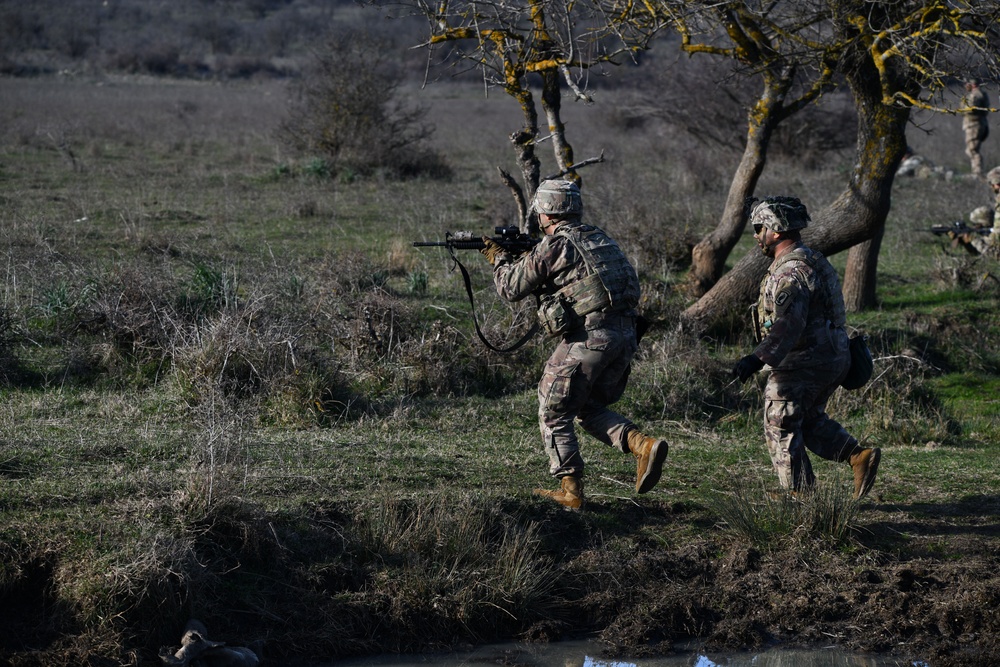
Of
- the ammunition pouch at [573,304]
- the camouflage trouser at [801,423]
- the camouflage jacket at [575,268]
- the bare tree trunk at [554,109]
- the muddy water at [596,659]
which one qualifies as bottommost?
the muddy water at [596,659]

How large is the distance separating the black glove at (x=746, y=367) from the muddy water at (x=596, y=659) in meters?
1.37

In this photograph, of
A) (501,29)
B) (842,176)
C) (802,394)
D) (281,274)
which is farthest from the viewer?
(842,176)

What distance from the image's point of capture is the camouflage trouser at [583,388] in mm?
6020

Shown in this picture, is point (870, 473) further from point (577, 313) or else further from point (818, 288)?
point (577, 313)

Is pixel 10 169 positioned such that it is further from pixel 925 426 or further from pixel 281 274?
pixel 925 426

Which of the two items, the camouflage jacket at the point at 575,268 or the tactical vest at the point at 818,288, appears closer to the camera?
the camouflage jacket at the point at 575,268

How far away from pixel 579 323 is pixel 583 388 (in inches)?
13.6

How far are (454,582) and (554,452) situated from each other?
0.95m

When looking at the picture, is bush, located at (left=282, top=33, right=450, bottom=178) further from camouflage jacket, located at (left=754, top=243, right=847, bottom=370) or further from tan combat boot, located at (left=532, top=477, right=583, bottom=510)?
camouflage jacket, located at (left=754, top=243, right=847, bottom=370)

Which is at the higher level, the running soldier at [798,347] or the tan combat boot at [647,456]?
the running soldier at [798,347]

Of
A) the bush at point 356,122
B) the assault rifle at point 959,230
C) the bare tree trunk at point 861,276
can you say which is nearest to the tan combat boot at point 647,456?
the bare tree trunk at point 861,276

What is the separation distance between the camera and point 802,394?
6.20 metres

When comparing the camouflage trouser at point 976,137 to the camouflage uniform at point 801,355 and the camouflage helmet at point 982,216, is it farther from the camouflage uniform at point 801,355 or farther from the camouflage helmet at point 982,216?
the camouflage uniform at point 801,355

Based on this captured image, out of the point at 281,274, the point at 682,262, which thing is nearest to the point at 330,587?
the point at 281,274
